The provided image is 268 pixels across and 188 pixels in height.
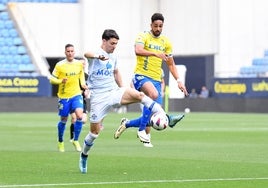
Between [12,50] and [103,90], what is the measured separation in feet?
133

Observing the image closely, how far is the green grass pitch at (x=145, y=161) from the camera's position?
13.2m

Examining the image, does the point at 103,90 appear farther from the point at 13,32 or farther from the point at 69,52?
the point at 13,32

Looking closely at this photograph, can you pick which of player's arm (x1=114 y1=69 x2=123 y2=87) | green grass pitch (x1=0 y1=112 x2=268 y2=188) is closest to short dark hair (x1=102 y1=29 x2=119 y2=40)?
player's arm (x1=114 y1=69 x2=123 y2=87)

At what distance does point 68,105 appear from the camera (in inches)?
840

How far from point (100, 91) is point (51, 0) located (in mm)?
41566

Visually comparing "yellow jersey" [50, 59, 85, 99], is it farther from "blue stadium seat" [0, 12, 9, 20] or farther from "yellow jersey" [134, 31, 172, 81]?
"blue stadium seat" [0, 12, 9, 20]

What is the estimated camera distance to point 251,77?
49188 mm

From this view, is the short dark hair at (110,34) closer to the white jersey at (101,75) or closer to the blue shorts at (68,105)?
the white jersey at (101,75)

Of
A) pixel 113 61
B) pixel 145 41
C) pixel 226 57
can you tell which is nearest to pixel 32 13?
pixel 226 57

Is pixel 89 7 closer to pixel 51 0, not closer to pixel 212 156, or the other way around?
pixel 51 0

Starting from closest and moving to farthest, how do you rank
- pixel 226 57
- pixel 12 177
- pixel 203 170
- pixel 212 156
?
pixel 12 177 → pixel 203 170 → pixel 212 156 → pixel 226 57

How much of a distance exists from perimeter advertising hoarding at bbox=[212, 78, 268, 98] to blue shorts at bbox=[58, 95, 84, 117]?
1090 inches

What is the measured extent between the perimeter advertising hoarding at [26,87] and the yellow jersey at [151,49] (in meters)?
30.9

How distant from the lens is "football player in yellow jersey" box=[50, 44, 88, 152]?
2116 centimetres
